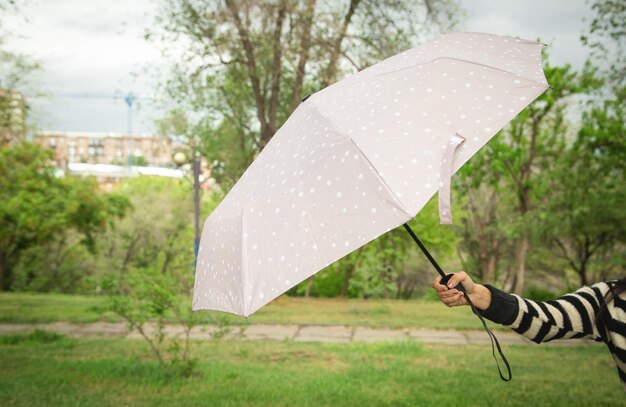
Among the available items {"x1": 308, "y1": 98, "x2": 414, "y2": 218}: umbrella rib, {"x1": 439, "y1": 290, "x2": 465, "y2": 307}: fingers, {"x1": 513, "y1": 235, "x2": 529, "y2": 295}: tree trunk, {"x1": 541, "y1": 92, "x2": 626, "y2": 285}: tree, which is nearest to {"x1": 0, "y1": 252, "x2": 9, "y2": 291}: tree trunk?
{"x1": 513, "y1": 235, "x2": 529, "y2": 295}: tree trunk

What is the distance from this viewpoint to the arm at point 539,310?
2184mm

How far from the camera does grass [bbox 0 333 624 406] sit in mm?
6102

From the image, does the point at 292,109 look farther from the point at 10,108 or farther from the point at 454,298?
the point at 454,298

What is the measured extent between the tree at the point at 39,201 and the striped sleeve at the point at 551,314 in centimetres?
1988

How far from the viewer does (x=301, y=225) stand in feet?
7.76

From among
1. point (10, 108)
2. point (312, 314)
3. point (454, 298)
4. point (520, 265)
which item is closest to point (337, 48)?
point (312, 314)

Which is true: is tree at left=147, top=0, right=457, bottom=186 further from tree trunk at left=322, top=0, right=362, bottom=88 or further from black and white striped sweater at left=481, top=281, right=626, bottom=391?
black and white striped sweater at left=481, top=281, right=626, bottom=391

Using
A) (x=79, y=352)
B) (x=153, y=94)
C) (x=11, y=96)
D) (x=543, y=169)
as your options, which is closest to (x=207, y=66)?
(x=153, y=94)

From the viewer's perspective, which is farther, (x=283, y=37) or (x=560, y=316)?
(x=283, y=37)

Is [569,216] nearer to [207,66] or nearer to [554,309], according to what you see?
[207,66]

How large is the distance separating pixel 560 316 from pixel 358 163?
2.85ft

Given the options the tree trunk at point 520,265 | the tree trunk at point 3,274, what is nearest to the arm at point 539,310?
the tree trunk at point 520,265

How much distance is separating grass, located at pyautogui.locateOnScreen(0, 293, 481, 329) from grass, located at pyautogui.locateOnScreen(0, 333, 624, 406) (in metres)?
1.68

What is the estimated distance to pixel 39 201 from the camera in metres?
20.5
